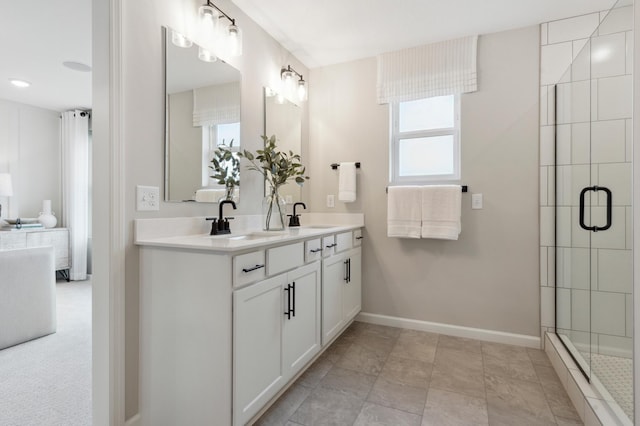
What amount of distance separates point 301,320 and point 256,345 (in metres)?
0.43

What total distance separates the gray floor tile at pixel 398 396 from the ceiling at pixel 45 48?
3188mm

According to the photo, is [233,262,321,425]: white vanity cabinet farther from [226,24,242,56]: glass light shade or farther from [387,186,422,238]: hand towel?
[226,24,242,56]: glass light shade

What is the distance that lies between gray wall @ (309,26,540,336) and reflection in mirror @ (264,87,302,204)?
17.0 inches

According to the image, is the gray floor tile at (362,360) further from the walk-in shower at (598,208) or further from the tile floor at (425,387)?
the walk-in shower at (598,208)

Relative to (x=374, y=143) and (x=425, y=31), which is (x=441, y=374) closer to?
(x=374, y=143)

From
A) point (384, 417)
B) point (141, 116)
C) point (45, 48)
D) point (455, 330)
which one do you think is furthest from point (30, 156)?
point (455, 330)

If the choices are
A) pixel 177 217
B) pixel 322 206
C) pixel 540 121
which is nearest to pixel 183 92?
pixel 177 217

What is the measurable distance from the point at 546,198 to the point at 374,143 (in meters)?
1.39

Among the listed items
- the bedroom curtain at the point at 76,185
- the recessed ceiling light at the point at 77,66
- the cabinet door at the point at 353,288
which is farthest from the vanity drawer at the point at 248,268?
the bedroom curtain at the point at 76,185

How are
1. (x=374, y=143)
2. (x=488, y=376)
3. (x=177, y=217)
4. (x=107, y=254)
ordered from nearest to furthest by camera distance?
1. (x=107, y=254)
2. (x=177, y=217)
3. (x=488, y=376)
4. (x=374, y=143)

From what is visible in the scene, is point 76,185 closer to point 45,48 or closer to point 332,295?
point 45,48

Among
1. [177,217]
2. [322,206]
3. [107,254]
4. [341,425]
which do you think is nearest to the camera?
[107,254]

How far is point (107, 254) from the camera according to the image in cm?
138

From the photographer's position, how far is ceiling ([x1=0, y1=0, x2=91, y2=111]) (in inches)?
90.8
